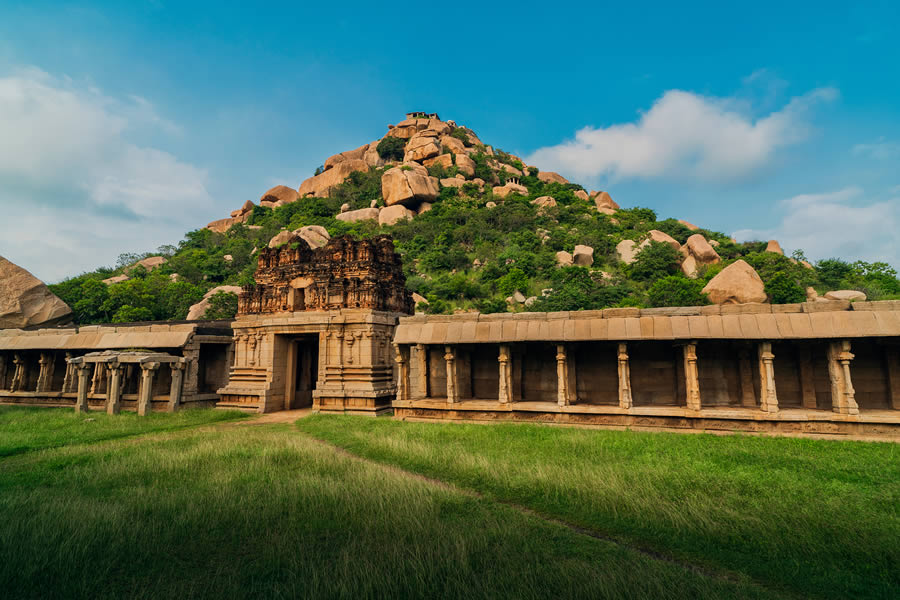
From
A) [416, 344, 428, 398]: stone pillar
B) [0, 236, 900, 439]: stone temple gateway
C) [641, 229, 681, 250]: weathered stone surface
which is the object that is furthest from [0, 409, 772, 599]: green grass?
[641, 229, 681, 250]: weathered stone surface

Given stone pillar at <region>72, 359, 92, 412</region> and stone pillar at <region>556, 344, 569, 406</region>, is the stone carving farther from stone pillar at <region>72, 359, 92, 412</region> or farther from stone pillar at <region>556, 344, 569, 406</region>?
stone pillar at <region>556, 344, 569, 406</region>

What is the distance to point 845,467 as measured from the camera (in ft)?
25.3

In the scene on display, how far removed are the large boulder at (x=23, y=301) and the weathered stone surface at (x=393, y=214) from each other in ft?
162

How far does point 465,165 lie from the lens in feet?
283

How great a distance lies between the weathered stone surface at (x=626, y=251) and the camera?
180 ft

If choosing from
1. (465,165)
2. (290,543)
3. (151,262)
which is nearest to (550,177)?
(465,165)

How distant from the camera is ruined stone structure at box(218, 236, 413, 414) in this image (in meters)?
17.7

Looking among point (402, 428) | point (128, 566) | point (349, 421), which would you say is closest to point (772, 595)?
point (128, 566)

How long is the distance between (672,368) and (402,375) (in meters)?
8.33

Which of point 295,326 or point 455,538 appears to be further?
point 295,326

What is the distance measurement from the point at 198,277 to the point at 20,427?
170ft

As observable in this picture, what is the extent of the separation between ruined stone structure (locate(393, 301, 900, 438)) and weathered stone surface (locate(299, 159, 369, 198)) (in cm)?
8226

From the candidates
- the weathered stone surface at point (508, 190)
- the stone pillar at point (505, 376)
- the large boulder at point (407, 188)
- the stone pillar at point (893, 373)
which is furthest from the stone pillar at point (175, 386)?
the weathered stone surface at point (508, 190)

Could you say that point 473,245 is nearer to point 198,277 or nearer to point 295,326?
point 198,277
